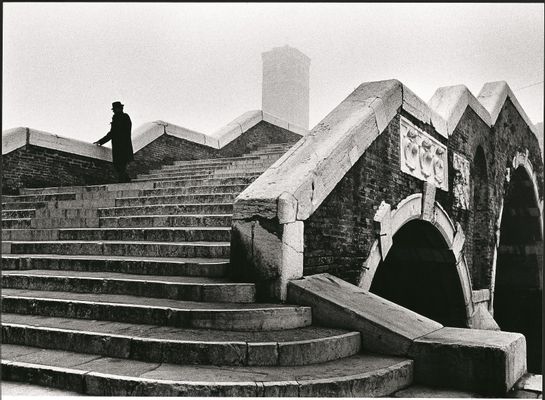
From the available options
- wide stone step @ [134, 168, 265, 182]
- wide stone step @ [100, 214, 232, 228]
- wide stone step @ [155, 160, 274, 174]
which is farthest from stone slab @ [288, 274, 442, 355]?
wide stone step @ [155, 160, 274, 174]

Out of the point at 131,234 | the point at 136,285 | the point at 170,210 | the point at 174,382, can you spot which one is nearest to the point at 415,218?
the point at 170,210

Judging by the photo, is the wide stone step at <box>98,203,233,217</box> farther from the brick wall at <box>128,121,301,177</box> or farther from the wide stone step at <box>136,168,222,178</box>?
the brick wall at <box>128,121,301,177</box>

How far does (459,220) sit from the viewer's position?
8172 mm

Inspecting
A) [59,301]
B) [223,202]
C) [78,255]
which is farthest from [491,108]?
[59,301]

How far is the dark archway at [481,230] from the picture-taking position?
938 cm

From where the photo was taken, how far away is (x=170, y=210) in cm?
597

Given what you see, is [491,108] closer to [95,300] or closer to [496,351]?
[496,351]

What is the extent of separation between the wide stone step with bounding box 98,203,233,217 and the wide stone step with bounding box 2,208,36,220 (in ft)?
4.04

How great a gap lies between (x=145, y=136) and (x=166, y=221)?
458cm

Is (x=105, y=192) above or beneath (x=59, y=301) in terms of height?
above

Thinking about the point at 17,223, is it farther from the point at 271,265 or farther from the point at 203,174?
the point at 271,265

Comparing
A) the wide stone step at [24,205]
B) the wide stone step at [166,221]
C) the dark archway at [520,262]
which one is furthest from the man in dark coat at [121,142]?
the dark archway at [520,262]

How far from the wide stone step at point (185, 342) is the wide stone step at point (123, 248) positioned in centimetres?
126

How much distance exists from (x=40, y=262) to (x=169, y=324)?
2176mm
